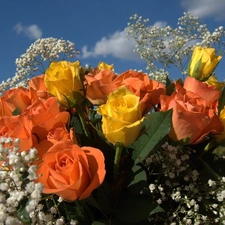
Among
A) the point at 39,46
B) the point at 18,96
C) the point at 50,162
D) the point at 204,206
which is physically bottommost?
the point at 204,206

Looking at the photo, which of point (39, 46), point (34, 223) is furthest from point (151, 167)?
point (39, 46)

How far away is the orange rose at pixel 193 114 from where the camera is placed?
1.70 feet

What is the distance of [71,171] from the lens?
45 centimetres

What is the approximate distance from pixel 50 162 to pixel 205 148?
0.72ft

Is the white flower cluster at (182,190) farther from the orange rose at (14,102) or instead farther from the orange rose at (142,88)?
the orange rose at (14,102)

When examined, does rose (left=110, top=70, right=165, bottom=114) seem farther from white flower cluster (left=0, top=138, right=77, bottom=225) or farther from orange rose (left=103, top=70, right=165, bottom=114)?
white flower cluster (left=0, top=138, right=77, bottom=225)

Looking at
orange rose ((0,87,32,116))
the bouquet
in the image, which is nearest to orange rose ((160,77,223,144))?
the bouquet

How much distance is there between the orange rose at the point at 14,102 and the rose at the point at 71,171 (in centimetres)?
17

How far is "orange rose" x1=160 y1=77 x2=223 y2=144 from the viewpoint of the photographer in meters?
0.52

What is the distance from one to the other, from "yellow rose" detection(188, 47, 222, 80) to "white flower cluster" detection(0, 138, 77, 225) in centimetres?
32

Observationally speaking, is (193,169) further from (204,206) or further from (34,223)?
(34,223)

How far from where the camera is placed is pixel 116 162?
50cm

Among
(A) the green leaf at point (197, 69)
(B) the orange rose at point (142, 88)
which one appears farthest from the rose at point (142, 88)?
(A) the green leaf at point (197, 69)

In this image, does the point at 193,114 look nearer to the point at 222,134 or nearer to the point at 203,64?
the point at 222,134
